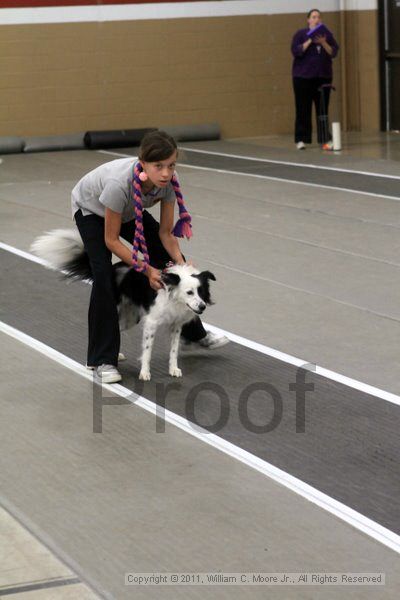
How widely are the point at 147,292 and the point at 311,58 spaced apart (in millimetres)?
12058

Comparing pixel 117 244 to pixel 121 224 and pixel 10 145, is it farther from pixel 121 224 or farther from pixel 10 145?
pixel 10 145

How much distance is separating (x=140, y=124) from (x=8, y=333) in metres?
12.6

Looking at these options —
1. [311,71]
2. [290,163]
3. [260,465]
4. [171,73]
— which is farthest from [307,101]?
[260,465]

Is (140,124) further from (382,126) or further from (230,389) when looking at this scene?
(230,389)

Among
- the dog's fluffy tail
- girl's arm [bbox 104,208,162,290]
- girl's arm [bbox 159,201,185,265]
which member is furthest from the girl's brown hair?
the dog's fluffy tail

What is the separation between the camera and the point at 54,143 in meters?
19.5

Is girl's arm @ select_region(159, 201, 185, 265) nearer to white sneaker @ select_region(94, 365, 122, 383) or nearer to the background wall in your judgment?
white sneaker @ select_region(94, 365, 122, 383)

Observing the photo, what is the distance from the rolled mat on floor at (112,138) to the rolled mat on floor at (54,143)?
0.16m

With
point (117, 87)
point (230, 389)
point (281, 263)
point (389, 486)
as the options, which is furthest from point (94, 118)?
point (389, 486)

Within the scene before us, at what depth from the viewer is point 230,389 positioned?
22.5 feet

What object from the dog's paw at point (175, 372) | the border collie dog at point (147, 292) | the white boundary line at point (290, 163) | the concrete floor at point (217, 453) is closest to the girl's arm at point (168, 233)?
the border collie dog at point (147, 292)

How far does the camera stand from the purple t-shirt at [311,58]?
→ 18094 millimetres

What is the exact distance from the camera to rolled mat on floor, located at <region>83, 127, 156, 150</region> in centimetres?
1942

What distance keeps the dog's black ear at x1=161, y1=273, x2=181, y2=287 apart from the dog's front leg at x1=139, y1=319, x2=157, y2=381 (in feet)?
0.98
